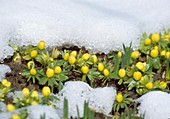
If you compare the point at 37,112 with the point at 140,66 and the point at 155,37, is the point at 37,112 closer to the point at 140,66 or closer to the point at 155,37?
the point at 140,66

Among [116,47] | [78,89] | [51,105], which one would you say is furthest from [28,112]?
[116,47]

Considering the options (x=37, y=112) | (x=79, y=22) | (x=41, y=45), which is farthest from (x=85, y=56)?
(x=37, y=112)

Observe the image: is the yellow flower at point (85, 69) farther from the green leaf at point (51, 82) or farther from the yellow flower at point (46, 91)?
the yellow flower at point (46, 91)

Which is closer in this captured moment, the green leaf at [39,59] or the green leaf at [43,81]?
the green leaf at [43,81]

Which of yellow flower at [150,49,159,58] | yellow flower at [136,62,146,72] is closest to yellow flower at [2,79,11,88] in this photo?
yellow flower at [136,62,146,72]

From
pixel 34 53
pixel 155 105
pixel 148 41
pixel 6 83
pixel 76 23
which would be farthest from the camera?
pixel 76 23

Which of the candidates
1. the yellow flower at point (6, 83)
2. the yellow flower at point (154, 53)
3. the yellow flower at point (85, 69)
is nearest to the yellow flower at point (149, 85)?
the yellow flower at point (154, 53)
